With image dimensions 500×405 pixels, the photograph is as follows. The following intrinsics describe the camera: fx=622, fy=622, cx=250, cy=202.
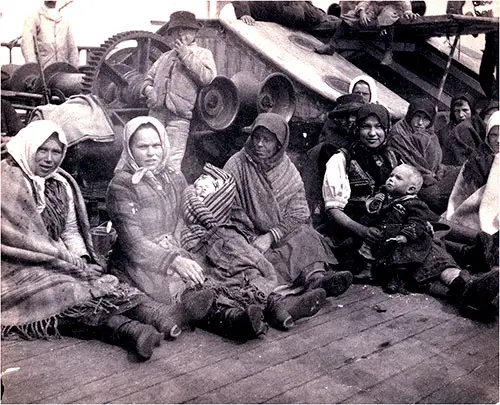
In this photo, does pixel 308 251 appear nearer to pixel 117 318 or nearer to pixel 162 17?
pixel 117 318

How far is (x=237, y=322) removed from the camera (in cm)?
332

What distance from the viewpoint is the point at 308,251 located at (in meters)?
4.04

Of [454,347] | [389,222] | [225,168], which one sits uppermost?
[225,168]

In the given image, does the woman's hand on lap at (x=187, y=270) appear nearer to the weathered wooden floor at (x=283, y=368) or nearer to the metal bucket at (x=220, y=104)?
the weathered wooden floor at (x=283, y=368)

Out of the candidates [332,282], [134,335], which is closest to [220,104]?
[332,282]

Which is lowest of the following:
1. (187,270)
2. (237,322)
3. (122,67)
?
(237,322)

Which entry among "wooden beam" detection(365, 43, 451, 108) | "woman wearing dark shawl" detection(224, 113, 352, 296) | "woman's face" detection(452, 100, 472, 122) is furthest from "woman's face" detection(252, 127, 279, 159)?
"wooden beam" detection(365, 43, 451, 108)

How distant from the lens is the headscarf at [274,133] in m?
4.08

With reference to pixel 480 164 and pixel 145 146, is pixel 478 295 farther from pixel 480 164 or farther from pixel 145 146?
pixel 145 146

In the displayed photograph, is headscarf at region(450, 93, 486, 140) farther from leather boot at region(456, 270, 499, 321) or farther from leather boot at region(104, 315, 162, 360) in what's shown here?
leather boot at region(104, 315, 162, 360)

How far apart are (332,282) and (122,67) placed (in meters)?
2.12

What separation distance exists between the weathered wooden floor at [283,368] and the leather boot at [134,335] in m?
0.06

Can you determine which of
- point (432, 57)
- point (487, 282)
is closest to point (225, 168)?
point (487, 282)

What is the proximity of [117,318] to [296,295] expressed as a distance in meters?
1.16
